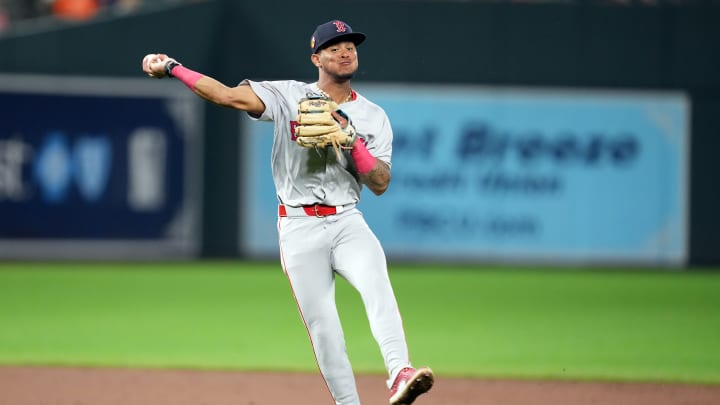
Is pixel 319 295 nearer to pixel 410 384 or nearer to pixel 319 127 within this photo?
pixel 410 384

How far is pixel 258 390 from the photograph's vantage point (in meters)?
7.01

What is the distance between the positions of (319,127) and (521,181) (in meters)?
10.6

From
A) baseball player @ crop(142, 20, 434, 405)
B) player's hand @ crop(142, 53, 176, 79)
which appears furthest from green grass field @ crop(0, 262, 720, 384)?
player's hand @ crop(142, 53, 176, 79)

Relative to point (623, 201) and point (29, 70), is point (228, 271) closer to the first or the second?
point (29, 70)

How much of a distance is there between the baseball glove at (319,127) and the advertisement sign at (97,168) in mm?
10325

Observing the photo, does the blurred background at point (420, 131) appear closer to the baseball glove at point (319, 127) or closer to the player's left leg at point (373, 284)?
the player's left leg at point (373, 284)

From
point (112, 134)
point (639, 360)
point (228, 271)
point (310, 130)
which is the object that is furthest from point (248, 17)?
point (310, 130)

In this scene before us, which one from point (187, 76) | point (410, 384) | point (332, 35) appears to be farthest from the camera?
point (332, 35)

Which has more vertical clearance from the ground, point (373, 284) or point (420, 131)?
point (420, 131)

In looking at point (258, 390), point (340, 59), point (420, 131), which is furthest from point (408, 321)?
point (420, 131)

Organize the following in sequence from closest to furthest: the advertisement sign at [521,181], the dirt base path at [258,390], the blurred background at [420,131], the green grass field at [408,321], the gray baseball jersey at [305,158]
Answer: the gray baseball jersey at [305,158], the dirt base path at [258,390], the green grass field at [408,321], the blurred background at [420,131], the advertisement sign at [521,181]

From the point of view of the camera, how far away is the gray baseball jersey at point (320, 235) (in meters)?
5.27

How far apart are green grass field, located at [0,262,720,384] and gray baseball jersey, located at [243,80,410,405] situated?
259 cm

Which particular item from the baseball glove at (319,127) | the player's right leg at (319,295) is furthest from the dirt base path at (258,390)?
the baseball glove at (319,127)
